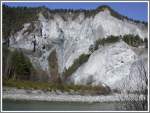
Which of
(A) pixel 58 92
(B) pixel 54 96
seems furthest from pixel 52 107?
(B) pixel 54 96

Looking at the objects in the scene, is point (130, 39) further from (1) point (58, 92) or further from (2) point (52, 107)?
(2) point (52, 107)

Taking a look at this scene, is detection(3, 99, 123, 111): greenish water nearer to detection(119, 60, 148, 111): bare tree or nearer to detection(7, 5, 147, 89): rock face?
detection(119, 60, 148, 111): bare tree

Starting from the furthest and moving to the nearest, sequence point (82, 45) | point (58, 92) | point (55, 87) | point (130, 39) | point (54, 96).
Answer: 1. point (82, 45)
2. point (130, 39)
3. point (54, 96)
4. point (58, 92)
5. point (55, 87)

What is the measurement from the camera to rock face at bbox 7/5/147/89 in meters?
9.52

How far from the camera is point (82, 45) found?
11.7 metres

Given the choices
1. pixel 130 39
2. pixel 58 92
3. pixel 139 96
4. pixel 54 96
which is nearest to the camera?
pixel 139 96

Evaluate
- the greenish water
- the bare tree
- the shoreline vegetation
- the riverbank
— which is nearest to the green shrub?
the shoreline vegetation

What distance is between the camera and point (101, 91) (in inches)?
382

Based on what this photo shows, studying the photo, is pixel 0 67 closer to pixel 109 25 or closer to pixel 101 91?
pixel 101 91

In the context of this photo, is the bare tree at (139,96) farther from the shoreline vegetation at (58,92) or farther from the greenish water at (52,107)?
the shoreline vegetation at (58,92)

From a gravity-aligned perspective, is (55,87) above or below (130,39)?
below

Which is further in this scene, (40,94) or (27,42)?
(27,42)

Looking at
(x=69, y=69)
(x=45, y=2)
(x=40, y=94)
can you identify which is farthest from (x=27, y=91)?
(x=45, y=2)

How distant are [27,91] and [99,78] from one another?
69.6 inches
